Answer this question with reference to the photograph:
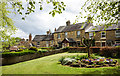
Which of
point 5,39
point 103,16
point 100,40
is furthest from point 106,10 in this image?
point 100,40

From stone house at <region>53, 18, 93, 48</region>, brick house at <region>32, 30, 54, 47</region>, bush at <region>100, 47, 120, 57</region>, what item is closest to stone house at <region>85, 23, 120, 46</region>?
stone house at <region>53, 18, 93, 48</region>

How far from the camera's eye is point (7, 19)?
45.6ft

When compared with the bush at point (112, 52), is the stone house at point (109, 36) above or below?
above

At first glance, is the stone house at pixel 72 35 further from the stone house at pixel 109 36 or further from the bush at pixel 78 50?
the bush at pixel 78 50

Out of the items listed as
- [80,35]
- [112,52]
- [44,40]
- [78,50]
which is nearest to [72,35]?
[80,35]

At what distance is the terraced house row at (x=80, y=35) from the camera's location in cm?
3053

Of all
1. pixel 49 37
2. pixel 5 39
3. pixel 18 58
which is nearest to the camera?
pixel 5 39

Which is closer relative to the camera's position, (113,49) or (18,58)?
(18,58)

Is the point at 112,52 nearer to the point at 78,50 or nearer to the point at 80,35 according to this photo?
the point at 78,50

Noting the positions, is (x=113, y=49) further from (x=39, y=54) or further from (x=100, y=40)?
(x=100, y=40)

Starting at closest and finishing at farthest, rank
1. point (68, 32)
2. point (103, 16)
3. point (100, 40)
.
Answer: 1. point (103, 16)
2. point (100, 40)
3. point (68, 32)

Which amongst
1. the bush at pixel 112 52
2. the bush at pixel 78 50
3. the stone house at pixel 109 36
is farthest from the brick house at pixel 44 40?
the bush at pixel 112 52

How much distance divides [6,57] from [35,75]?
8.38 m

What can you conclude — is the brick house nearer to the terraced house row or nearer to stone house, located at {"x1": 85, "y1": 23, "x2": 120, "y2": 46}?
the terraced house row
